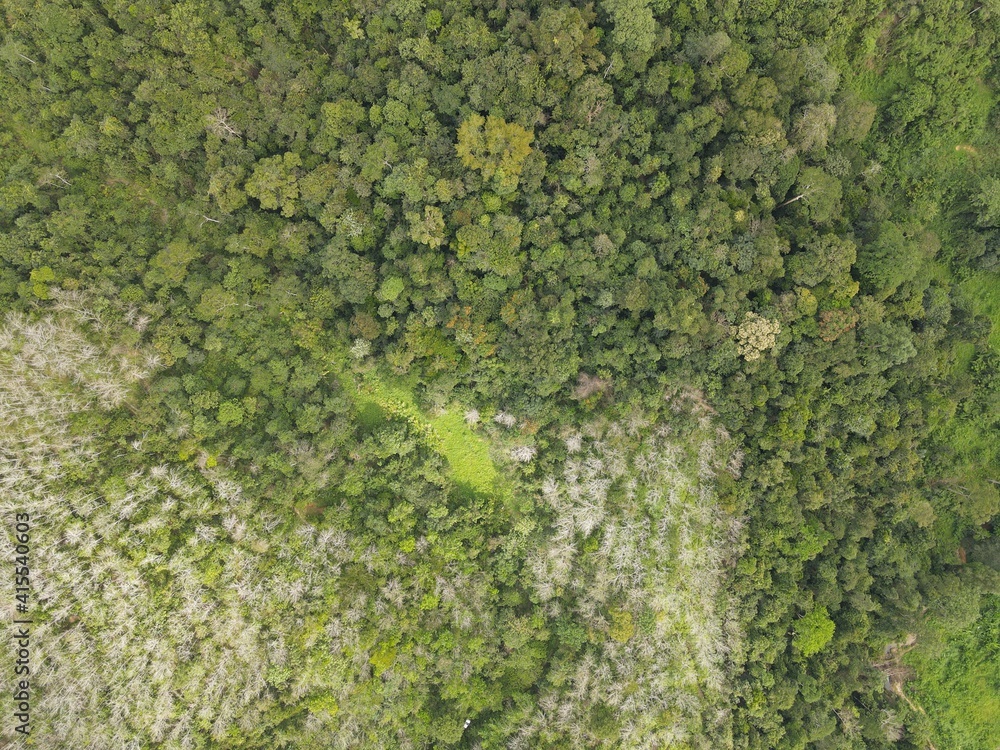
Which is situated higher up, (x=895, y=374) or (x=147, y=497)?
(x=895, y=374)

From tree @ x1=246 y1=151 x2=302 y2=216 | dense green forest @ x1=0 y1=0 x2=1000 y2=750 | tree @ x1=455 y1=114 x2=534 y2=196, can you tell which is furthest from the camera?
tree @ x1=246 y1=151 x2=302 y2=216

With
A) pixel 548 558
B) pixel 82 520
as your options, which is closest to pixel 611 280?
pixel 548 558

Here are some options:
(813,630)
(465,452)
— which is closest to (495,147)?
(465,452)

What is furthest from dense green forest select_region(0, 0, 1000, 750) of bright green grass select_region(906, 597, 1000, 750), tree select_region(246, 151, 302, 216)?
bright green grass select_region(906, 597, 1000, 750)

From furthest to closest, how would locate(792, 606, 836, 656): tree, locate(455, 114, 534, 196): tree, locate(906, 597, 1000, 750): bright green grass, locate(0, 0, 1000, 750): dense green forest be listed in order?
locate(906, 597, 1000, 750): bright green grass < locate(792, 606, 836, 656): tree < locate(0, 0, 1000, 750): dense green forest < locate(455, 114, 534, 196): tree

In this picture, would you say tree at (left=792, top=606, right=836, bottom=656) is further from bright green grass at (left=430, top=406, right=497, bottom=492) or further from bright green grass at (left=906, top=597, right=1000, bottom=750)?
bright green grass at (left=430, top=406, right=497, bottom=492)

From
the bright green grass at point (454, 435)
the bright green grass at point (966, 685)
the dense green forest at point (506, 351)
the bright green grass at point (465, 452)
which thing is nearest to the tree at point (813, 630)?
the dense green forest at point (506, 351)

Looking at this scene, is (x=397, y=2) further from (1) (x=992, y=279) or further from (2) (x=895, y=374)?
(1) (x=992, y=279)

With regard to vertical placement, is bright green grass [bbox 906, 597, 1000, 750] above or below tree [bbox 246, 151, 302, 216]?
below
